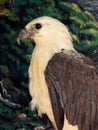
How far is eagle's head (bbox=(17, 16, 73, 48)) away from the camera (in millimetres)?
2348

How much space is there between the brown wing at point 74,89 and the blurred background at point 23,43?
0.99 ft

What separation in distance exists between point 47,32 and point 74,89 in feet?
1.22

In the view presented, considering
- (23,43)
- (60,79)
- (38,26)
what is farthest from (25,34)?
(60,79)

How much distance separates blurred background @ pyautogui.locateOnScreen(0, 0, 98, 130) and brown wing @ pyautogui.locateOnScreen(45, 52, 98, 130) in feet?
0.99

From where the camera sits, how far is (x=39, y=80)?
89.0 inches

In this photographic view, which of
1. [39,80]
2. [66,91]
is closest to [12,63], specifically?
[39,80]

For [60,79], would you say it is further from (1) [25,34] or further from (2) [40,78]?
(1) [25,34]

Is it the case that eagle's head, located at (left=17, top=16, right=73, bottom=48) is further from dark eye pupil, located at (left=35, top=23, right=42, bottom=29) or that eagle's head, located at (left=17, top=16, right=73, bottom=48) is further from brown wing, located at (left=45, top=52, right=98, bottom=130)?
brown wing, located at (left=45, top=52, right=98, bottom=130)

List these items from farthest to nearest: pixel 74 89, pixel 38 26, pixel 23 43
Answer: pixel 23 43 < pixel 38 26 < pixel 74 89

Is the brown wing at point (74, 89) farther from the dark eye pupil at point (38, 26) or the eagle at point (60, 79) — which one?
the dark eye pupil at point (38, 26)

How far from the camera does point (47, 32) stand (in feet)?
7.76

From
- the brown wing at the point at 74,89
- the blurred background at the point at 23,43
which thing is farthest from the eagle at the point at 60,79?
the blurred background at the point at 23,43

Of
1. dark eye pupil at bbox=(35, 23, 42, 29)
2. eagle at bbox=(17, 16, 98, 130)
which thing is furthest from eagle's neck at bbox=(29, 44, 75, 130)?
dark eye pupil at bbox=(35, 23, 42, 29)

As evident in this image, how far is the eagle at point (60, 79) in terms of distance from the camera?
2.15 meters
